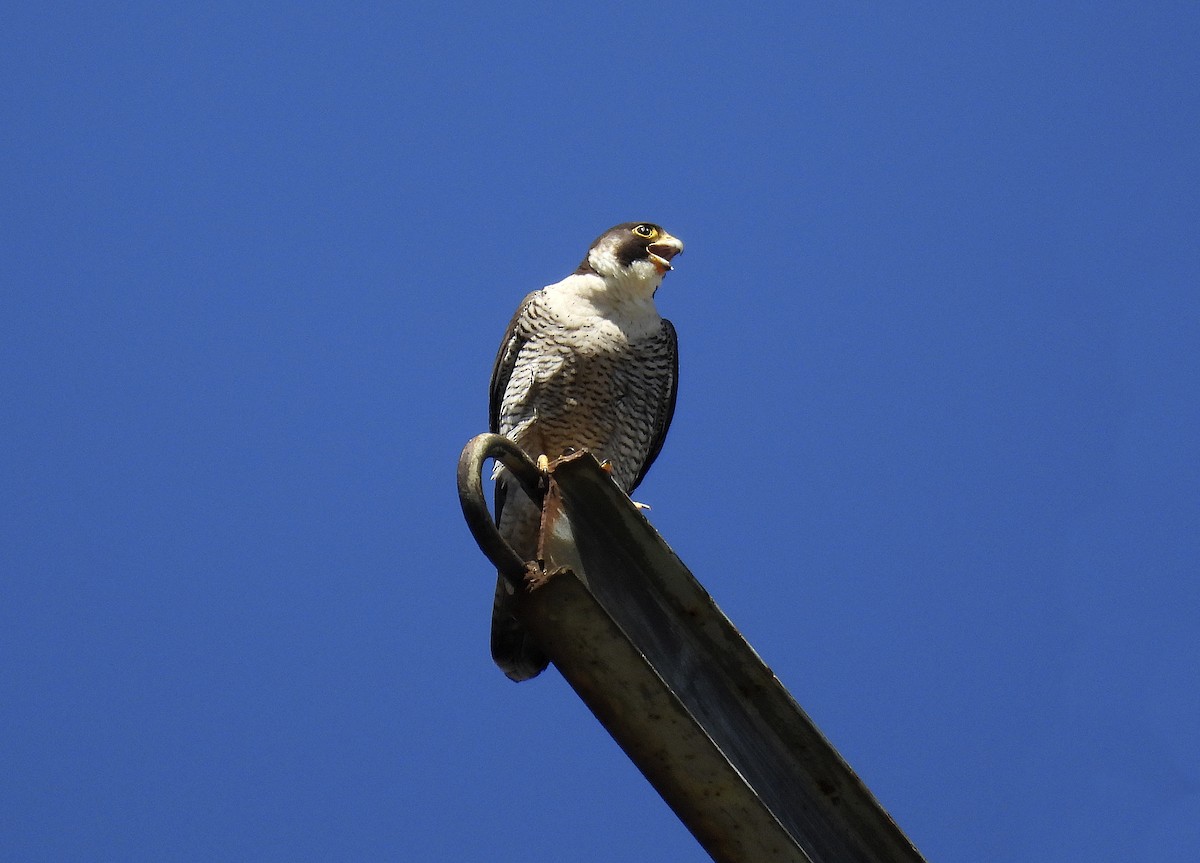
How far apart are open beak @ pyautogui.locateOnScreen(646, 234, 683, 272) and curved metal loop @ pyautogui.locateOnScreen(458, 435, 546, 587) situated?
291cm

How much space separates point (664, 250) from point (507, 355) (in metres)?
0.73

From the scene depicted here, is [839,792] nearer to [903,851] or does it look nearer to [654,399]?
[903,851]

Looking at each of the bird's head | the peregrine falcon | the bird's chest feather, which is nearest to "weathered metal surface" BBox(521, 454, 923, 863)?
the peregrine falcon

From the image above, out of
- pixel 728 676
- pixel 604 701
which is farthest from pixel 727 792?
pixel 728 676

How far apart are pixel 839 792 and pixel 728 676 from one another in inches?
9.6

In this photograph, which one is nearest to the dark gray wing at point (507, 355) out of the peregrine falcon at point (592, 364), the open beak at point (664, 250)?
the peregrine falcon at point (592, 364)

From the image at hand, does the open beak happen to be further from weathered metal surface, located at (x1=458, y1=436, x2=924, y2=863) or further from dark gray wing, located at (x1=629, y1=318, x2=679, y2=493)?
weathered metal surface, located at (x1=458, y1=436, x2=924, y2=863)

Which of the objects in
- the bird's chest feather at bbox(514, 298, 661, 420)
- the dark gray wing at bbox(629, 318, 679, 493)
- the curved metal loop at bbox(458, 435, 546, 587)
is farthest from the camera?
the dark gray wing at bbox(629, 318, 679, 493)

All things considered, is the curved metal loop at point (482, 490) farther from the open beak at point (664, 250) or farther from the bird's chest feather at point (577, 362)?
the open beak at point (664, 250)

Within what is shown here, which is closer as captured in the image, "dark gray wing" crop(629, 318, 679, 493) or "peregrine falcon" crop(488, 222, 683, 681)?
"peregrine falcon" crop(488, 222, 683, 681)

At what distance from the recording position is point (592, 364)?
4.72 m

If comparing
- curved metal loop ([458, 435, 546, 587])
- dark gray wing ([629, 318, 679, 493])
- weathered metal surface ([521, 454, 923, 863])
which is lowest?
weathered metal surface ([521, 454, 923, 863])

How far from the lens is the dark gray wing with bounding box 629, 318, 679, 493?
5047mm

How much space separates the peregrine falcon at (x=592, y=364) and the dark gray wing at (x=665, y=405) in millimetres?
15
